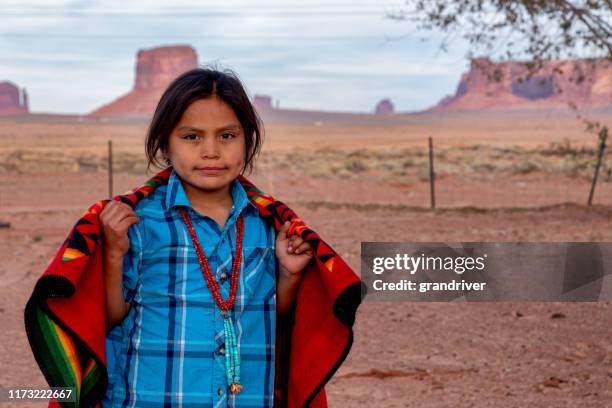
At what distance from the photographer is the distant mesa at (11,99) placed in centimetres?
13388

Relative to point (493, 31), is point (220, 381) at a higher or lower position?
lower

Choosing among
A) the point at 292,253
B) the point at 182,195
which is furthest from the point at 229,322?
the point at 182,195

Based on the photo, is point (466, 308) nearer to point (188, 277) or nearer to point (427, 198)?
point (188, 277)

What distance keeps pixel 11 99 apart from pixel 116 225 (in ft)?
469

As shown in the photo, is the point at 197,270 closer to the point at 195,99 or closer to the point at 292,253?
the point at 292,253

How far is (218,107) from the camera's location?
227 centimetres

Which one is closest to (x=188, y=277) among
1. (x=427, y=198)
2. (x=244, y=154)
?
(x=244, y=154)

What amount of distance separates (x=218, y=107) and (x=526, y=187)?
19.5 meters

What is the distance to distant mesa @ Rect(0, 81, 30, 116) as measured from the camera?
13388cm

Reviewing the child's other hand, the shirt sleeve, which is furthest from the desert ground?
the child's other hand

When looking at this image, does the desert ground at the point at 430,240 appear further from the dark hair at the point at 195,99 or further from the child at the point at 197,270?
the dark hair at the point at 195,99

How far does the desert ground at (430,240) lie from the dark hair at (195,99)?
104 inches

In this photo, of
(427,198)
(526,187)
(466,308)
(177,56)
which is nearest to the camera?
(466,308)

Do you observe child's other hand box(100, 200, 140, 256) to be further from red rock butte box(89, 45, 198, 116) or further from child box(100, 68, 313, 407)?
red rock butte box(89, 45, 198, 116)
